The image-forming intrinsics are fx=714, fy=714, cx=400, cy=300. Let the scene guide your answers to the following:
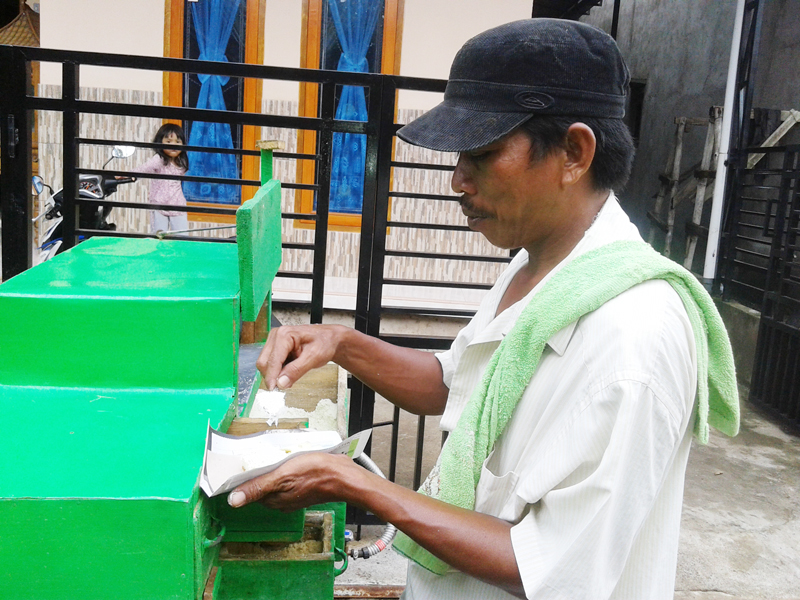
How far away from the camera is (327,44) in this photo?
19.3 ft

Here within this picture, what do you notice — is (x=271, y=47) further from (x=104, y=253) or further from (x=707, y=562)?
(x=707, y=562)

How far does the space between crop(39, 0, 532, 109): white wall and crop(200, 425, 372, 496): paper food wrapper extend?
15.7 feet

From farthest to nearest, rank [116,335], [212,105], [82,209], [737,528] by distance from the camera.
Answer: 1. [212,105]
2. [82,209]
3. [737,528]
4. [116,335]

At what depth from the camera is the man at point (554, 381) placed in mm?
979

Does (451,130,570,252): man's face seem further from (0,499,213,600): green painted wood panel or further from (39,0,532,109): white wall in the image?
(39,0,532,109): white wall

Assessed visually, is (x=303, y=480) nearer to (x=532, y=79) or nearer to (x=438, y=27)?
(x=532, y=79)

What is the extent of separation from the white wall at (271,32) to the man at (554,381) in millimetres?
4854

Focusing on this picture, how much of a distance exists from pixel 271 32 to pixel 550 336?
5381mm

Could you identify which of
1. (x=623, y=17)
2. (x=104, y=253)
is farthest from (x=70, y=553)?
(x=623, y=17)

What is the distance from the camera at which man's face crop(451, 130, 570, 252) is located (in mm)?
1163

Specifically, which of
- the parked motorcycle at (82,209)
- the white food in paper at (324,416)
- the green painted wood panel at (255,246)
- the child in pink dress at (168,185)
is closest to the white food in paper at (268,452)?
the green painted wood panel at (255,246)

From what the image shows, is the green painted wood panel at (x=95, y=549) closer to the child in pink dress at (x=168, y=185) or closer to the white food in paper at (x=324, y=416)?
the white food in paper at (x=324, y=416)

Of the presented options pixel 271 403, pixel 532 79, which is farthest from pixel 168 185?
pixel 532 79

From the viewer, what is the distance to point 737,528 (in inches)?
144
